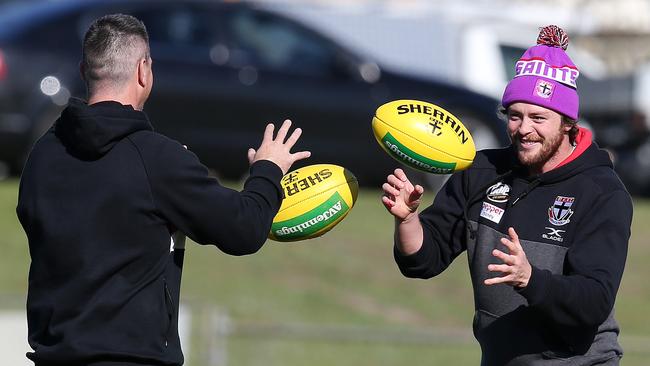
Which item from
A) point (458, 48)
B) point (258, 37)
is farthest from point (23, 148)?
point (458, 48)

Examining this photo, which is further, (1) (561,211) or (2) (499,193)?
(2) (499,193)

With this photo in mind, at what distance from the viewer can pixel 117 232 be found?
445cm

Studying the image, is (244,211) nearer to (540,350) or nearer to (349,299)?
(540,350)

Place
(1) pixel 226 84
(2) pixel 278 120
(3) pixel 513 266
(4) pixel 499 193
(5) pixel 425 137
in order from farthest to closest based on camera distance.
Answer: (2) pixel 278 120 < (1) pixel 226 84 < (5) pixel 425 137 < (4) pixel 499 193 < (3) pixel 513 266

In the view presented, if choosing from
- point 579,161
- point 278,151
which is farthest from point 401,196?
point 579,161

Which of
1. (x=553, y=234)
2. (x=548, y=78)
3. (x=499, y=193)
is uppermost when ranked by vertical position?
(x=548, y=78)

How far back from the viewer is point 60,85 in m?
11.7

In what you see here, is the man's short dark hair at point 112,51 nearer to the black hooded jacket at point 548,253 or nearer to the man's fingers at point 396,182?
the man's fingers at point 396,182

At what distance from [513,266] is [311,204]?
3.53 feet

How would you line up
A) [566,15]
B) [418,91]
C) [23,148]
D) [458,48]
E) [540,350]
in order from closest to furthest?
[540,350]
[23,148]
[418,91]
[458,48]
[566,15]

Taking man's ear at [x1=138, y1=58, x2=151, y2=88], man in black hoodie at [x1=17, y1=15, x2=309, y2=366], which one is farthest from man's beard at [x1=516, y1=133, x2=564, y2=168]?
man's ear at [x1=138, y1=58, x2=151, y2=88]

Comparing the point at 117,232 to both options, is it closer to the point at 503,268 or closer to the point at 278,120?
the point at 503,268

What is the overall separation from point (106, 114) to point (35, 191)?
1.25 ft

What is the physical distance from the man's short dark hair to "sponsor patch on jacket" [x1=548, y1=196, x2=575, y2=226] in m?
1.53
